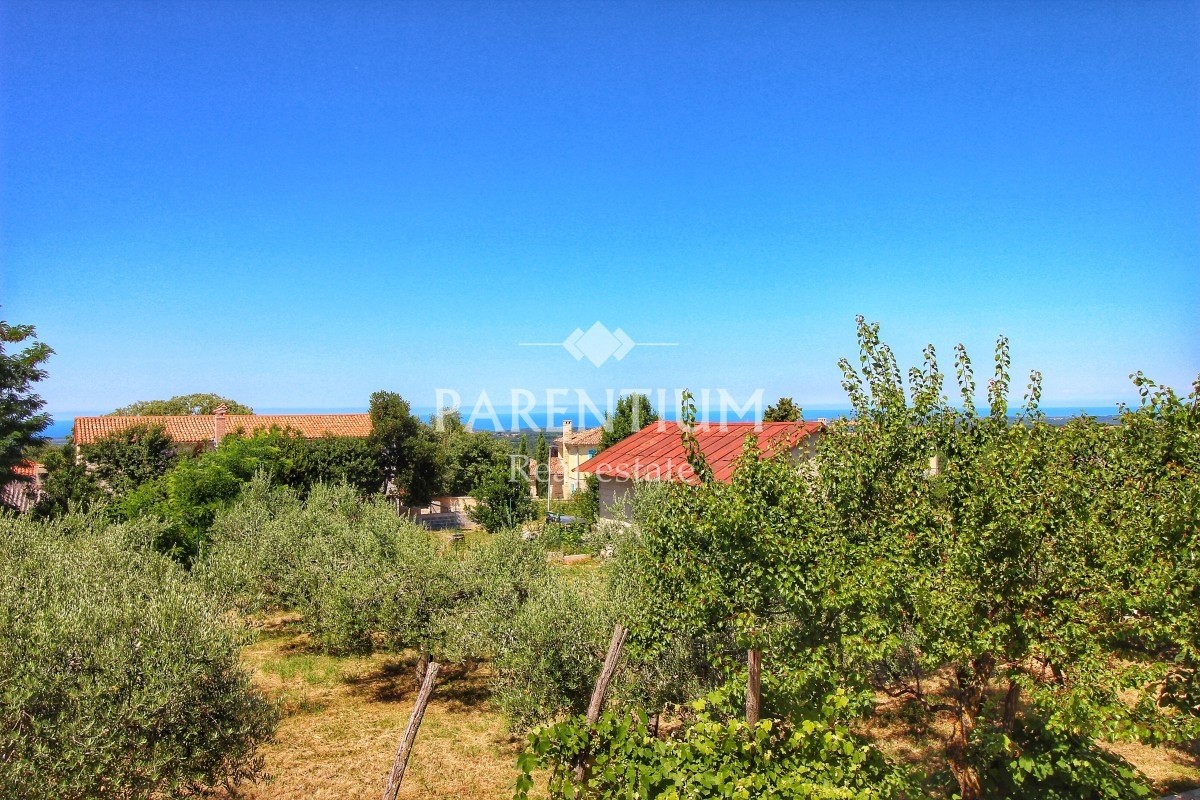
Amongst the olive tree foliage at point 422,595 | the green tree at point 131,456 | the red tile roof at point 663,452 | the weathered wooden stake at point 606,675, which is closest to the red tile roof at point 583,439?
the red tile roof at point 663,452

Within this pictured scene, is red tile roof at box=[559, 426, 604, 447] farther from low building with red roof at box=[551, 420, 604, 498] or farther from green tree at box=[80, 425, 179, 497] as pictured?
green tree at box=[80, 425, 179, 497]

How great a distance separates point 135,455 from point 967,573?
3746 cm

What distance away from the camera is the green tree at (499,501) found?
33969 millimetres

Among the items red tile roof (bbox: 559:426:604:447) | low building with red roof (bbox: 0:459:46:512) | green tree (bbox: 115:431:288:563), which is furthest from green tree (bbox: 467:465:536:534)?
red tile roof (bbox: 559:426:604:447)

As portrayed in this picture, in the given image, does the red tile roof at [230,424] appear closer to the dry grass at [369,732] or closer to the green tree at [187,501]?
the green tree at [187,501]

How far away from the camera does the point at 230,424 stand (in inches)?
1721

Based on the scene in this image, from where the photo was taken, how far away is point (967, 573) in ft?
20.3

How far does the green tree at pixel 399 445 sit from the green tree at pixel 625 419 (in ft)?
39.4

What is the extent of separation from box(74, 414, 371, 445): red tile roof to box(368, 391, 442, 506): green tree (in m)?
1.55

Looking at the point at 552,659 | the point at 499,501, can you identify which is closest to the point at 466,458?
the point at 499,501

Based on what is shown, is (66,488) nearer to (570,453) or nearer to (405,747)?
(405,747)

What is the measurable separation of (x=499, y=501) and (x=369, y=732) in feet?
73.3

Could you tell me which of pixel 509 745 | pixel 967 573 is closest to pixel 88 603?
pixel 509 745

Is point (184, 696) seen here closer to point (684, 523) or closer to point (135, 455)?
point (684, 523)
